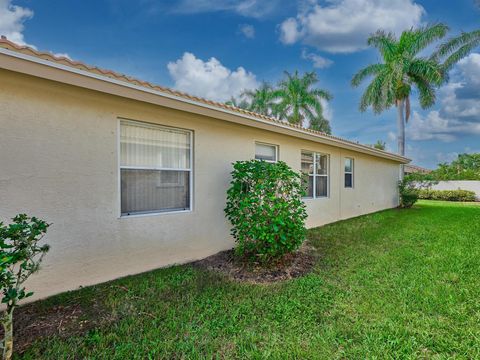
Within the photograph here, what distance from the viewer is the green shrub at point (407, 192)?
14.7 meters

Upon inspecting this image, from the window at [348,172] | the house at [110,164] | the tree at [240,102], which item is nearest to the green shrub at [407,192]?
the window at [348,172]

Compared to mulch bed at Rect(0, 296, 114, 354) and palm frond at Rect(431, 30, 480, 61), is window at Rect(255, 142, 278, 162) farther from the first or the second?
palm frond at Rect(431, 30, 480, 61)

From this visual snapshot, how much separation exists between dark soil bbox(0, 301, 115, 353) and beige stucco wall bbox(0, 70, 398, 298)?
0.42 metres

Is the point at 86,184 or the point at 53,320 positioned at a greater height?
the point at 86,184

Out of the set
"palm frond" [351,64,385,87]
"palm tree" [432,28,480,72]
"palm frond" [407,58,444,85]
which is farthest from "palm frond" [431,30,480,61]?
"palm frond" [351,64,385,87]

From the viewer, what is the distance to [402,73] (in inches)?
674

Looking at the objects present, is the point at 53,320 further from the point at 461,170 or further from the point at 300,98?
the point at 461,170

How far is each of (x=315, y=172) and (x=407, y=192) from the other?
9247 millimetres

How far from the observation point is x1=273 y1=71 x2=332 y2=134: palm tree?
22.0 m

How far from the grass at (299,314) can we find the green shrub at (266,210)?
2.51 feet

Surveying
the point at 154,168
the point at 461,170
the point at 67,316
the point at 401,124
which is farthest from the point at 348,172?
the point at 461,170

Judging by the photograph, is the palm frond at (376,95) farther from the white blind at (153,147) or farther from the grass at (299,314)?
the white blind at (153,147)

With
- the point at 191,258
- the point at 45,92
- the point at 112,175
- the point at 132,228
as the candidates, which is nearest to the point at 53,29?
the point at 45,92

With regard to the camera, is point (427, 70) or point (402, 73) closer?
point (427, 70)
